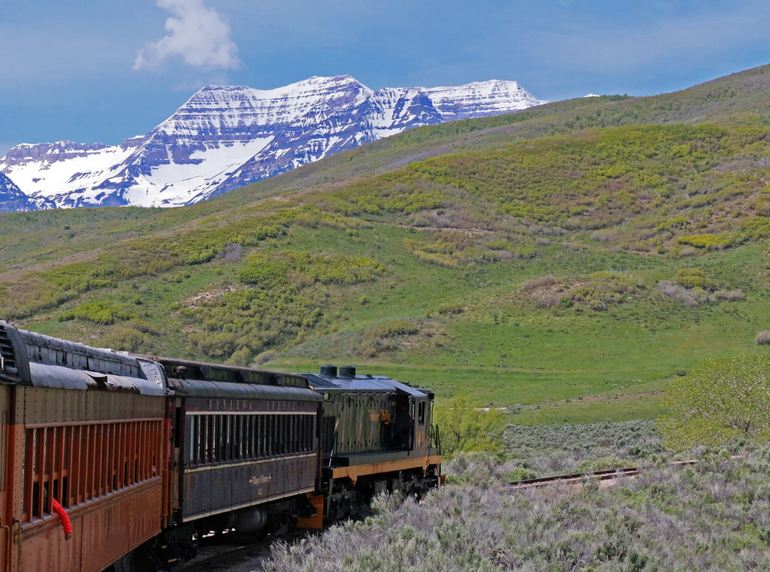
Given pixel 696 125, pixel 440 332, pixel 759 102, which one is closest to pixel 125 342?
pixel 440 332

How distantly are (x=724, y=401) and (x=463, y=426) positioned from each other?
931 centimetres

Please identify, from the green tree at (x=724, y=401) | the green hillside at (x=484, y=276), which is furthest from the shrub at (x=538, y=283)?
the green tree at (x=724, y=401)

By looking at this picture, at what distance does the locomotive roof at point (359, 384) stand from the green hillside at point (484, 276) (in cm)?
3323

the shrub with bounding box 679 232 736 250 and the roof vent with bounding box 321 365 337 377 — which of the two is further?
the shrub with bounding box 679 232 736 250

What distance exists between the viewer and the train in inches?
335

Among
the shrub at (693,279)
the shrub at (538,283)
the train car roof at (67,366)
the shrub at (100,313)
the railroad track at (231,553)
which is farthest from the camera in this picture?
the shrub at (538,283)

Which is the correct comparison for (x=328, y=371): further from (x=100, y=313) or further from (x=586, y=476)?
(x=100, y=313)

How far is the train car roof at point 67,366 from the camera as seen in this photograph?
26.3 ft

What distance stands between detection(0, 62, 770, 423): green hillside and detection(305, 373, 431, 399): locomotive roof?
3323 centimetres

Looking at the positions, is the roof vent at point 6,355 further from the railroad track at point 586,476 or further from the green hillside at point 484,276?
the green hillside at point 484,276

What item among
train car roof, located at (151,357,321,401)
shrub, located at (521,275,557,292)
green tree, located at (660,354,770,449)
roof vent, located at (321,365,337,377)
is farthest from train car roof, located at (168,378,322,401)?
shrub, located at (521,275,557,292)

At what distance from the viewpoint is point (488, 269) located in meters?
108

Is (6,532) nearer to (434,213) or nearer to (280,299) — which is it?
(280,299)

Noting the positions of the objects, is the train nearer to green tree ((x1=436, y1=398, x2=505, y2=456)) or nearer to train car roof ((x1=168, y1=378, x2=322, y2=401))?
train car roof ((x1=168, y1=378, x2=322, y2=401))
